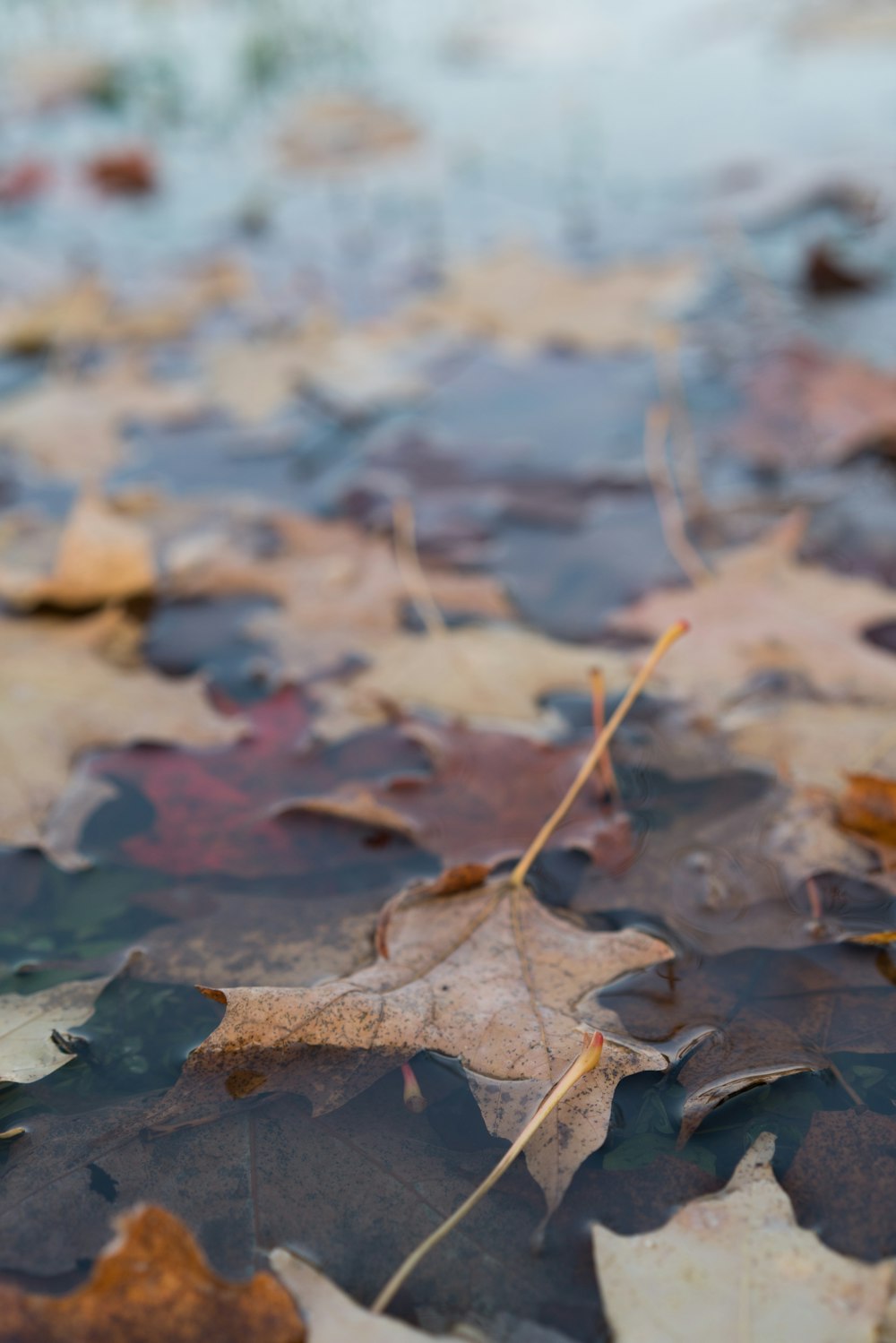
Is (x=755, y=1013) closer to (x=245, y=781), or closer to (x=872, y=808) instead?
(x=872, y=808)

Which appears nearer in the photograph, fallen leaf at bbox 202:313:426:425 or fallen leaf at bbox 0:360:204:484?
fallen leaf at bbox 0:360:204:484

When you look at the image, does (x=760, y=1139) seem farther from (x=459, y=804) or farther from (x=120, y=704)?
(x=120, y=704)

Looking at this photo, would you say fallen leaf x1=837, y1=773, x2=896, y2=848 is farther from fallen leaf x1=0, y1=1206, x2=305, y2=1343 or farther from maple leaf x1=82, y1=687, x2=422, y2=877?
fallen leaf x1=0, y1=1206, x2=305, y2=1343

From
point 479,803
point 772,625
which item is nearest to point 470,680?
point 479,803

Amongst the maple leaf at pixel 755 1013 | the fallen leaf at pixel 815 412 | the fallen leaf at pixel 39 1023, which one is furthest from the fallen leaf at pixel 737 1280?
the fallen leaf at pixel 815 412

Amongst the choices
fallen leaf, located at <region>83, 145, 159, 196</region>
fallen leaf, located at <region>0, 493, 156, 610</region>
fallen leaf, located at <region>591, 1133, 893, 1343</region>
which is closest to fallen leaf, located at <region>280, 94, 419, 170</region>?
fallen leaf, located at <region>83, 145, 159, 196</region>

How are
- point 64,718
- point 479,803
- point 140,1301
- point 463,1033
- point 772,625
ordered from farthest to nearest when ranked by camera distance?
point 772,625, point 64,718, point 479,803, point 463,1033, point 140,1301

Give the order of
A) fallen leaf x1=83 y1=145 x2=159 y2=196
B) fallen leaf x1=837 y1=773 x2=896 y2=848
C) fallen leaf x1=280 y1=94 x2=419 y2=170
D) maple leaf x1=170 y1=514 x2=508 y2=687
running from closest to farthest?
fallen leaf x1=837 y1=773 x2=896 y2=848 → maple leaf x1=170 y1=514 x2=508 y2=687 → fallen leaf x1=83 y1=145 x2=159 y2=196 → fallen leaf x1=280 y1=94 x2=419 y2=170
